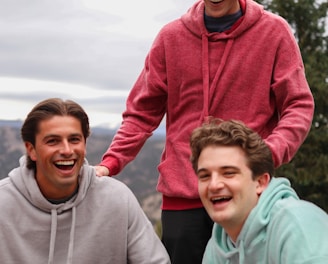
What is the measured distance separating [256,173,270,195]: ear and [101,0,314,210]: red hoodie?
511 mm

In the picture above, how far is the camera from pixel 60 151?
4.28m

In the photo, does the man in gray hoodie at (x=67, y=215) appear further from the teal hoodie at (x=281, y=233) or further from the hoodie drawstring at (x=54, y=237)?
the teal hoodie at (x=281, y=233)

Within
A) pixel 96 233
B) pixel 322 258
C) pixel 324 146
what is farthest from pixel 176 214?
pixel 324 146

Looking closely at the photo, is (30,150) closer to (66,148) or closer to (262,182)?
(66,148)

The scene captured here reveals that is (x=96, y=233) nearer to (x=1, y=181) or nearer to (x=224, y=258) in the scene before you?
(x=1, y=181)

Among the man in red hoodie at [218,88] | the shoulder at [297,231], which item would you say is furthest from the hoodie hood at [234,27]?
the shoulder at [297,231]

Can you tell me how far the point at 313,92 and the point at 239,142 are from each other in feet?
59.2

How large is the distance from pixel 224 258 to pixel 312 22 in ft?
63.3

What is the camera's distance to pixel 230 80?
445 centimetres

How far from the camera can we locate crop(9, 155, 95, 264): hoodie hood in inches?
175

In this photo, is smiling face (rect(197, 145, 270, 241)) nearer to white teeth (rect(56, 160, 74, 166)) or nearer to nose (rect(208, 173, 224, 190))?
nose (rect(208, 173, 224, 190))

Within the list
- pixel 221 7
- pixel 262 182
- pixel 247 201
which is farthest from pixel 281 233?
pixel 221 7

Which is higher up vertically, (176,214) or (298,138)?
(298,138)

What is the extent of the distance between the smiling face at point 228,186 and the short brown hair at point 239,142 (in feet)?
0.09
